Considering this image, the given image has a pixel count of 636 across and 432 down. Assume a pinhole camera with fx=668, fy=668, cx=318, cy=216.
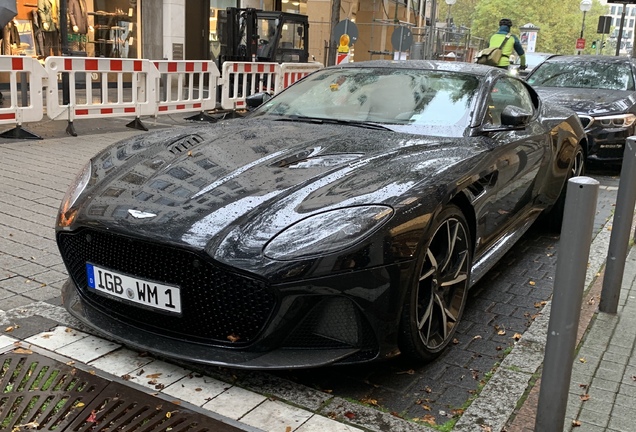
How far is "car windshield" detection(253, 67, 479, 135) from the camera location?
403cm

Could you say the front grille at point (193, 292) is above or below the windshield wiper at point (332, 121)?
below

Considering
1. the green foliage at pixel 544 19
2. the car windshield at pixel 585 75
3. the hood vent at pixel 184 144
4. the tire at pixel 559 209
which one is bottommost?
the tire at pixel 559 209

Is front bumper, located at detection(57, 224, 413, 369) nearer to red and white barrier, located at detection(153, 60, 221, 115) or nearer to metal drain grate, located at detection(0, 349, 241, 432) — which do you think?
metal drain grate, located at detection(0, 349, 241, 432)

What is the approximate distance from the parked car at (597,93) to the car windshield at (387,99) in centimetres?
417

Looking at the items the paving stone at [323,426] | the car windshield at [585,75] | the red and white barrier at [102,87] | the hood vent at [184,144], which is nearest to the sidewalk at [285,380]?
the paving stone at [323,426]

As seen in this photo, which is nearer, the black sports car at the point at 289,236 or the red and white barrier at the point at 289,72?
the black sports car at the point at 289,236

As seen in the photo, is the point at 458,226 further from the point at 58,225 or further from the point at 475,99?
the point at 58,225

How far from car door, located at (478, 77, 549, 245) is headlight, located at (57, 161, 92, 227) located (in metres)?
2.08

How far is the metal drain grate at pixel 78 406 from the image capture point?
8.45 ft

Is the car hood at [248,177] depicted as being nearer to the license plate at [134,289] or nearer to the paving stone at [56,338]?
the license plate at [134,289]

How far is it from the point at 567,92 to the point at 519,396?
7219 millimetres

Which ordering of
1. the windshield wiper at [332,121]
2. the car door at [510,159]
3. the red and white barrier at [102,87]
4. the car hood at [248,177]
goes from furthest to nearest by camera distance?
the red and white barrier at [102,87], the windshield wiper at [332,121], the car door at [510,159], the car hood at [248,177]

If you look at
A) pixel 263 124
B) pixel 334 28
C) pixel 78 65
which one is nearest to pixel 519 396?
pixel 263 124

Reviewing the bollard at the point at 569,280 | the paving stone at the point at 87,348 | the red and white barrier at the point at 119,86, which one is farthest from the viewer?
the red and white barrier at the point at 119,86
